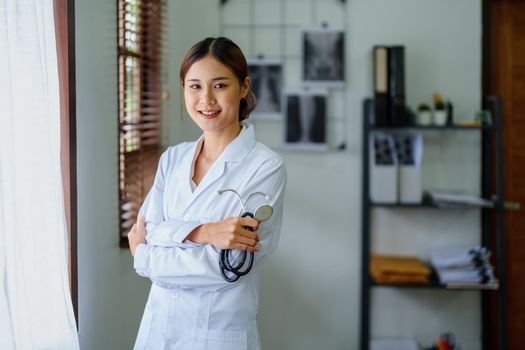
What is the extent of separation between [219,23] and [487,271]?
1742mm

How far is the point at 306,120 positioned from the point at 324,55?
1.09 feet

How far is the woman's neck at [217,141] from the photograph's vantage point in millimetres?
1449

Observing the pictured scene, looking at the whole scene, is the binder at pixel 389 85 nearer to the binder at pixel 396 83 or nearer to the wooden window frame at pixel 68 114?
the binder at pixel 396 83

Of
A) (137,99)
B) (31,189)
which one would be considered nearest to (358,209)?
A: (137,99)

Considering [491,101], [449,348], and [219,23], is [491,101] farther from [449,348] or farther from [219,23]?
[219,23]

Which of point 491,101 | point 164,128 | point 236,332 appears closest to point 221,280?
point 236,332

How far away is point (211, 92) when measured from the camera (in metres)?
1.36

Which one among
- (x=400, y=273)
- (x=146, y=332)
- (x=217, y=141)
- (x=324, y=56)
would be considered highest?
(x=324, y=56)

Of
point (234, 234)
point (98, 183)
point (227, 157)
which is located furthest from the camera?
point (98, 183)

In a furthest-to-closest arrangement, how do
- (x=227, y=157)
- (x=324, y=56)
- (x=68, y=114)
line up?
(x=324, y=56) < (x=68, y=114) < (x=227, y=157)

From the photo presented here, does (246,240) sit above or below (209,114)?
below

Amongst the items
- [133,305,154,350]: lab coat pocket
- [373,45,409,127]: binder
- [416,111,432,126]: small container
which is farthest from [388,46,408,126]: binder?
[133,305,154,350]: lab coat pocket

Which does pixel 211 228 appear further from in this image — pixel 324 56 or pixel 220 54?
pixel 324 56

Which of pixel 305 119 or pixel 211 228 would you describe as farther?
pixel 305 119
